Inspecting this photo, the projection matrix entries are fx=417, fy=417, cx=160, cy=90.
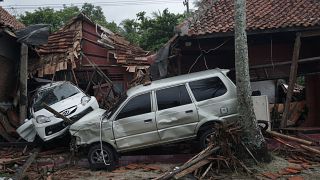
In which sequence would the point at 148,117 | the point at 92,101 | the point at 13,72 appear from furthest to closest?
the point at 13,72 < the point at 92,101 < the point at 148,117

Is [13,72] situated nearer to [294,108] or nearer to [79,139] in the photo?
[79,139]

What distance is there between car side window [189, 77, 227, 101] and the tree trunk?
1.99 ft

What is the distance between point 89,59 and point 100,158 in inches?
417

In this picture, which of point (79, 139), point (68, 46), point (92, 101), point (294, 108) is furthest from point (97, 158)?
point (68, 46)

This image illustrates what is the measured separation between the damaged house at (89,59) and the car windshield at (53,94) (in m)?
2.99

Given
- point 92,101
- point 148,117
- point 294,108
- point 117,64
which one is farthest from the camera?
point 117,64

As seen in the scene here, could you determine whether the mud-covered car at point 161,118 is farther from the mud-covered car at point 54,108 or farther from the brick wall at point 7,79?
the brick wall at point 7,79

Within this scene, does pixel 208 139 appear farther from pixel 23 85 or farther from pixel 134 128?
pixel 23 85

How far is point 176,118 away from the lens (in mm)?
9977

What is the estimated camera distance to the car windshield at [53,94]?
43.1ft

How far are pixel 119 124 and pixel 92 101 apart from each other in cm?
328

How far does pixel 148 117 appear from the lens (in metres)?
10.1

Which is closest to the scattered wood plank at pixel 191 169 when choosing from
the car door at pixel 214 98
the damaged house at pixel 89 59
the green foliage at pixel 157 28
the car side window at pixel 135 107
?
the car door at pixel 214 98

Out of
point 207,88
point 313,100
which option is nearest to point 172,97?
point 207,88
